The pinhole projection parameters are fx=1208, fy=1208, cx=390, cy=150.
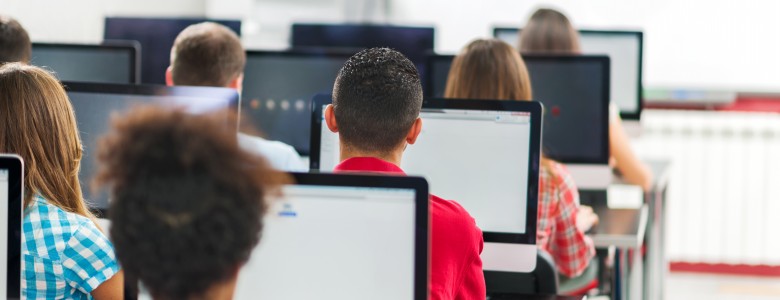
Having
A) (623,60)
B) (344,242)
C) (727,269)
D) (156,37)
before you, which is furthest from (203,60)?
(727,269)

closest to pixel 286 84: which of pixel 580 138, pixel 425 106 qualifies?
pixel 580 138

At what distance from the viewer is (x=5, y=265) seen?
1.44 m

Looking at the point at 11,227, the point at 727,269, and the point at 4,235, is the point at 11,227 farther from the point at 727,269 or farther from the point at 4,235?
the point at 727,269

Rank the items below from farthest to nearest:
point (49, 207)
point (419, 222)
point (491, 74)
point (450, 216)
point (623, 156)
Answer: point (623, 156) → point (491, 74) → point (49, 207) → point (450, 216) → point (419, 222)

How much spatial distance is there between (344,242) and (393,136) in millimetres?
363

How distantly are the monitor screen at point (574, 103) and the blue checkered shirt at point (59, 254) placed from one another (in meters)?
1.80

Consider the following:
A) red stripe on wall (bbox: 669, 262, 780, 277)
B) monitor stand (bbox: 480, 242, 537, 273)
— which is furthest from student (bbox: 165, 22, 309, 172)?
red stripe on wall (bbox: 669, 262, 780, 277)

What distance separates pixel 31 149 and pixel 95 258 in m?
0.18

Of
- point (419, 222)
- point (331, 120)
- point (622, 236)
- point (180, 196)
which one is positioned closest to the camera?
point (180, 196)

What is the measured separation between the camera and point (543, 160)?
2715 millimetres

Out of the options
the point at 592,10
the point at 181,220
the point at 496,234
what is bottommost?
Answer: the point at 496,234

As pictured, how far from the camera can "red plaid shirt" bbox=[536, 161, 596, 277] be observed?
8.85 ft

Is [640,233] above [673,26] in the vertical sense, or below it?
below

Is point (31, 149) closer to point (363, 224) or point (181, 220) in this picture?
point (363, 224)
